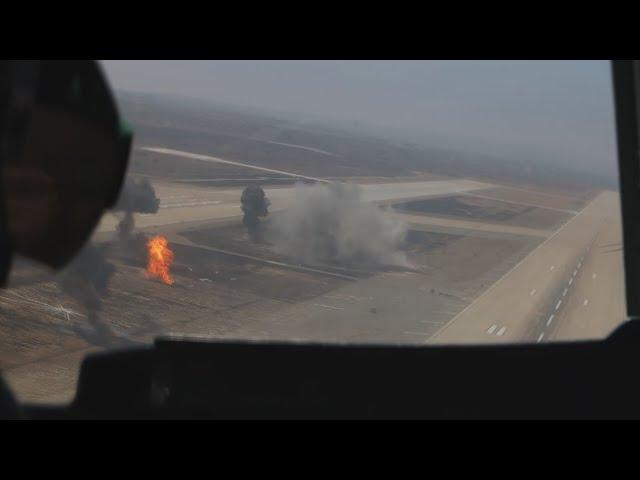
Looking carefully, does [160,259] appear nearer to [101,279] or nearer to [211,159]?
[211,159]

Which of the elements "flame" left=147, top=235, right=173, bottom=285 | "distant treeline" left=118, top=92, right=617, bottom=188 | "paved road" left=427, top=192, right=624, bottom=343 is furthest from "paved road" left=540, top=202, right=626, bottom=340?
"flame" left=147, top=235, right=173, bottom=285

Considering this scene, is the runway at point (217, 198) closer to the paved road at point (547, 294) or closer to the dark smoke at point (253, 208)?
the dark smoke at point (253, 208)

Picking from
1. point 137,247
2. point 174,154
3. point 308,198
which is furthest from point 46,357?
point 308,198

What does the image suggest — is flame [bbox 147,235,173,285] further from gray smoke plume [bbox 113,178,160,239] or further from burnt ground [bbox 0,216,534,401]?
gray smoke plume [bbox 113,178,160,239]

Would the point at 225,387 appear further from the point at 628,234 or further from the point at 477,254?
the point at 477,254

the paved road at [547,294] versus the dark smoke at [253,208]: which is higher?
the dark smoke at [253,208]

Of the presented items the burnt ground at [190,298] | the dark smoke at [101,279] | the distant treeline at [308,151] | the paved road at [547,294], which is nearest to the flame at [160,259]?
the burnt ground at [190,298]
